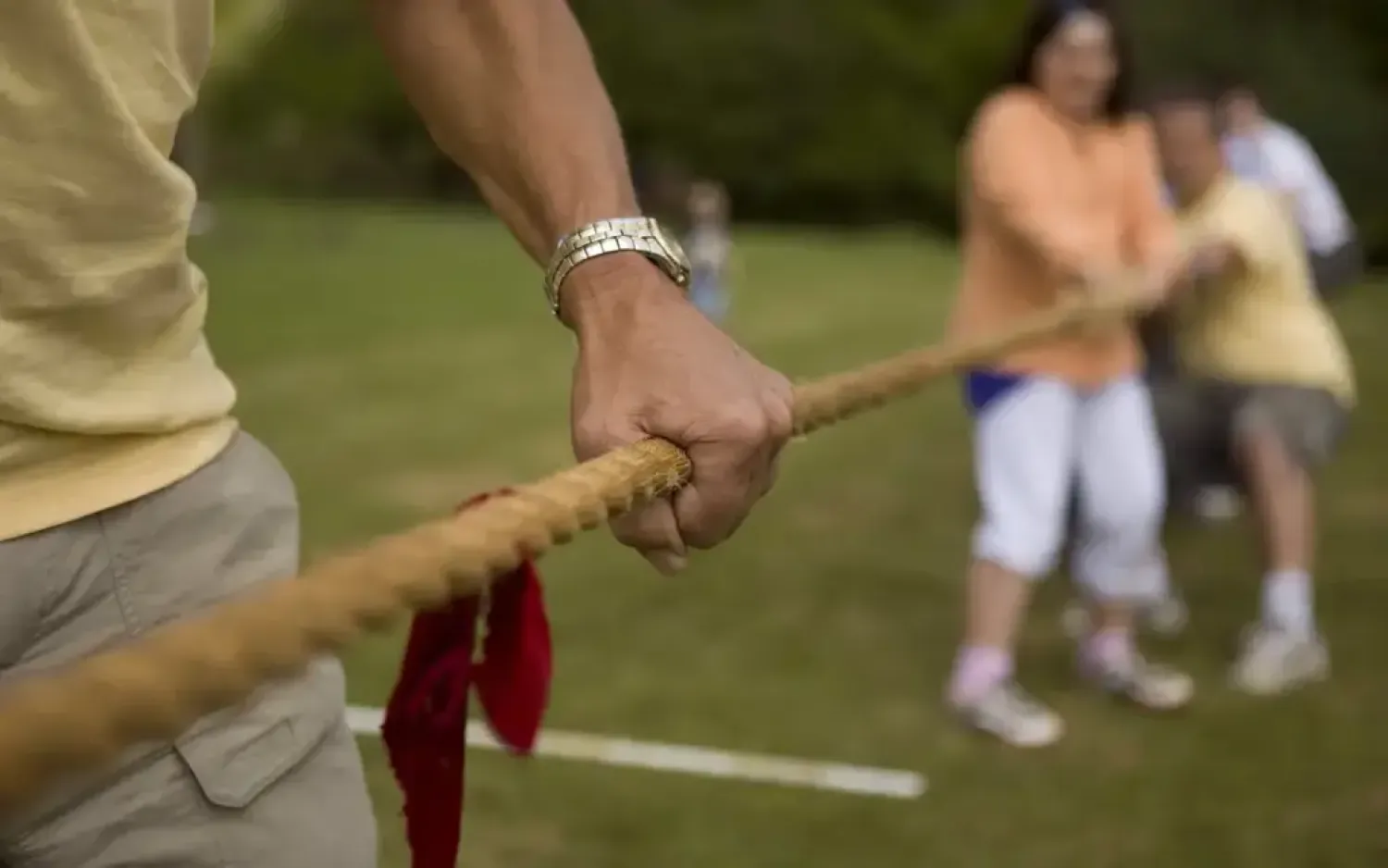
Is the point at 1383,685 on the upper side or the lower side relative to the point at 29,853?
lower

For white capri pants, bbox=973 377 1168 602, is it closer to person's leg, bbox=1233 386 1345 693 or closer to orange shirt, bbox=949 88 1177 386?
orange shirt, bbox=949 88 1177 386

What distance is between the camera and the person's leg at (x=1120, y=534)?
2.76 metres

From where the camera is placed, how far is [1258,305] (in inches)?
122

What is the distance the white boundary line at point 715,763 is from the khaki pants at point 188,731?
58.9 inches

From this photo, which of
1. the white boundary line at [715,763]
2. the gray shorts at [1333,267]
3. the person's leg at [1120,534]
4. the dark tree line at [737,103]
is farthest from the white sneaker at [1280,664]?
the dark tree line at [737,103]

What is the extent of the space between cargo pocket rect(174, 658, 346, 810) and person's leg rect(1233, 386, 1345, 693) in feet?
7.82

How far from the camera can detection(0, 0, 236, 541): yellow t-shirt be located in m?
0.85

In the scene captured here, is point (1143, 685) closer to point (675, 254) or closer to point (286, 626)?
point (675, 254)

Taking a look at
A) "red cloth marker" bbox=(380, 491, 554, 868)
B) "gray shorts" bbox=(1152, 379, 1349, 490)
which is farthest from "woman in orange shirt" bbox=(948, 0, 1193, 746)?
"red cloth marker" bbox=(380, 491, 554, 868)

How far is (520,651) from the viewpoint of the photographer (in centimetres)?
117

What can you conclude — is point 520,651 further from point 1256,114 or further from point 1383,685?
point 1256,114

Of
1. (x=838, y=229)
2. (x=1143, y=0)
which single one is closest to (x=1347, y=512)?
(x=1143, y=0)

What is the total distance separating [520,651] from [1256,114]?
132 inches

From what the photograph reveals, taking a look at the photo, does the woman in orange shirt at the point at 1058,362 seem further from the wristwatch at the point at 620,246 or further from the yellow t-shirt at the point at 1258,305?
the wristwatch at the point at 620,246
